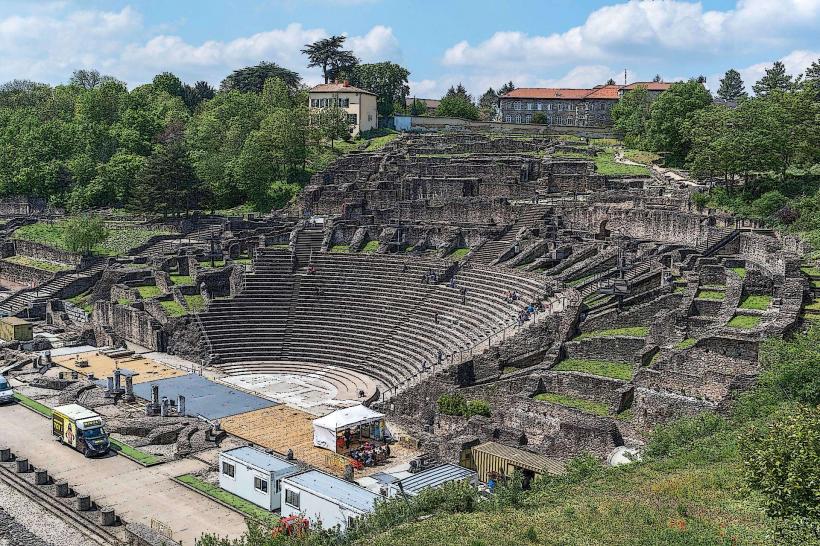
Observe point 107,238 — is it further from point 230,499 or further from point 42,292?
point 230,499

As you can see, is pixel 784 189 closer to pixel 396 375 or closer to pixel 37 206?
pixel 396 375

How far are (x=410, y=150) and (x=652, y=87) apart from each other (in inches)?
1706

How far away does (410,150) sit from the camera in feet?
249

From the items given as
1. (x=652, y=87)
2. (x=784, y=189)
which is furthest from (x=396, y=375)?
(x=652, y=87)

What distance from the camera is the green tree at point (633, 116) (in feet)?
257

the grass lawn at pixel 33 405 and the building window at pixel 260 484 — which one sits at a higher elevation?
the building window at pixel 260 484

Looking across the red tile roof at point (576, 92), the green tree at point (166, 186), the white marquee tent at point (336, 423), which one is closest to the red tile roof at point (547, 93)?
the red tile roof at point (576, 92)

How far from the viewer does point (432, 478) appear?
85.9 ft

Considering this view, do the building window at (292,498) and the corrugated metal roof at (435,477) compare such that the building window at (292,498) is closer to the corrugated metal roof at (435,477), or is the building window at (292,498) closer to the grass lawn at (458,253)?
the corrugated metal roof at (435,477)

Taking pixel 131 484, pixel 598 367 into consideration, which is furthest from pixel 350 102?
pixel 131 484

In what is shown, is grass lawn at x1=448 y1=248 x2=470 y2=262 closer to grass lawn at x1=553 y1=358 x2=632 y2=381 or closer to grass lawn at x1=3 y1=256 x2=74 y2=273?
grass lawn at x1=553 y1=358 x2=632 y2=381

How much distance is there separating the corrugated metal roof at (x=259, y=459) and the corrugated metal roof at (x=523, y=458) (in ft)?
21.5

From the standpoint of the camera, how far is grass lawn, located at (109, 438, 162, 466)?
31078mm

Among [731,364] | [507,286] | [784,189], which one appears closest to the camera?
[731,364]
